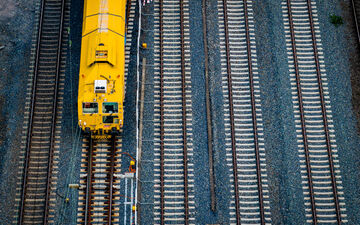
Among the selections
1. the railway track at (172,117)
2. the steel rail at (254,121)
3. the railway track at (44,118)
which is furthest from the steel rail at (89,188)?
the steel rail at (254,121)

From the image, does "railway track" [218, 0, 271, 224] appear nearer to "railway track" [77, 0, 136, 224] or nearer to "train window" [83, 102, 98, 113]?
"railway track" [77, 0, 136, 224]

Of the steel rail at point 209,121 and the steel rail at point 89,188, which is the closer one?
the steel rail at point 89,188

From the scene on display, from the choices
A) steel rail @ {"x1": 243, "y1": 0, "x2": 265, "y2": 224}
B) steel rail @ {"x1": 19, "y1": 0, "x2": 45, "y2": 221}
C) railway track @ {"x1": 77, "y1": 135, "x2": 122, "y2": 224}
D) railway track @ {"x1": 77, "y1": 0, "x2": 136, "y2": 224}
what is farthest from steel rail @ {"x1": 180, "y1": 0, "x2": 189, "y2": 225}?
steel rail @ {"x1": 19, "y1": 0, "x2": 45, "y2": 221}

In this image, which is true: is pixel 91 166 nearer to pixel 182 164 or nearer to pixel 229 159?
pixel 182 164

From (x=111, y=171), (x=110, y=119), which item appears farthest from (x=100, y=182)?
(x=110, y=119)

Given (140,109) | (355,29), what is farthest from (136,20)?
(355,29)

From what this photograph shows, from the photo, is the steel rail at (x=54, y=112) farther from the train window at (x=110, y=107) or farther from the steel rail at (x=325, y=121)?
the steel rail at (x=325, y=121)

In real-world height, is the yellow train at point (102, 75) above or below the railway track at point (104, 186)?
above
